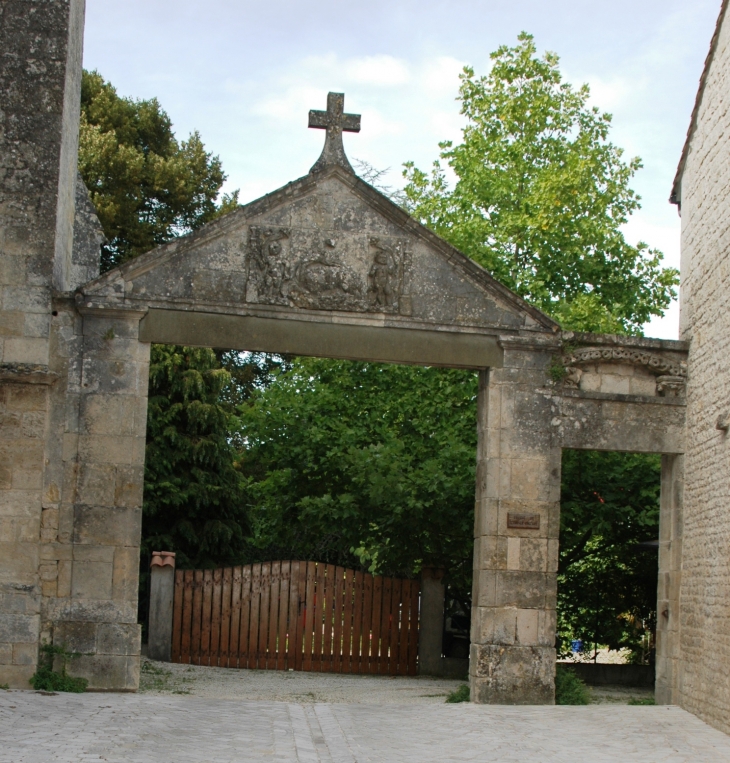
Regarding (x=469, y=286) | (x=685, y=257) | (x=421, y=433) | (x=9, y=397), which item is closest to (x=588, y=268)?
(x=421, y=433)

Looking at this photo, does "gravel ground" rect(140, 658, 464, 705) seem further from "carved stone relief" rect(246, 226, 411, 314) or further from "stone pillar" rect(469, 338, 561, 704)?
"carved stone relief" rect(246, 226, 411, 314)

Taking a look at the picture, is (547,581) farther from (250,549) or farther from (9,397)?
(250,549)

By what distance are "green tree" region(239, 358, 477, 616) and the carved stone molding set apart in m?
3.17

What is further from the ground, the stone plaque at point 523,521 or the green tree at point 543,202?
the green tree at point 543,202

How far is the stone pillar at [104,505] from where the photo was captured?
32.0 feet

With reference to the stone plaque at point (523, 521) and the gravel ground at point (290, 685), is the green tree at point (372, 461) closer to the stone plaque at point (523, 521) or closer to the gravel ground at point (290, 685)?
the gravel ground at point (290, 685)

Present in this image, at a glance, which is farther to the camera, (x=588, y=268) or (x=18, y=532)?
(x=588, y=268)

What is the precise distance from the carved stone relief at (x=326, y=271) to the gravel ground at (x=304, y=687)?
3669 mm

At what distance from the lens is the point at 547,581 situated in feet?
34.2

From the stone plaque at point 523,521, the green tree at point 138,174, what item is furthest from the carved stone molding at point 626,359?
the green tree at point 138,174

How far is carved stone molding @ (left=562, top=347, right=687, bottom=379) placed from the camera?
10.7m

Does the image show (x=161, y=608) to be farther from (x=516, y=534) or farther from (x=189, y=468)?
(x=516, y=534)

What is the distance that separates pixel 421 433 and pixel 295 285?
619cm

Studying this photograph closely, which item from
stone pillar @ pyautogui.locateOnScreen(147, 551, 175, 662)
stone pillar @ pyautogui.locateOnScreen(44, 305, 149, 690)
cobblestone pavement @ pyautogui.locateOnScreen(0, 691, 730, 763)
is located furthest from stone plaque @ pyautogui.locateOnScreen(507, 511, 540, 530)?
stone pillar @ pyautogui.locateOnScreen(147, 551, 175, 662)
